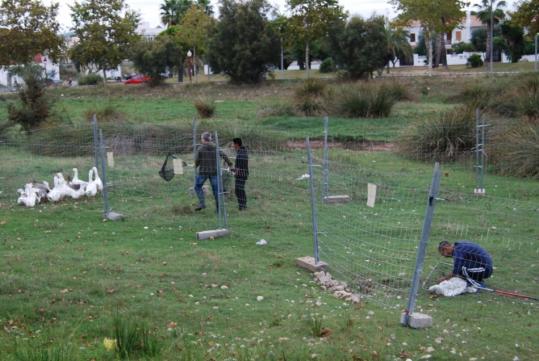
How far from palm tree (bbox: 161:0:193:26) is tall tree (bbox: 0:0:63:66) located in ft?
148

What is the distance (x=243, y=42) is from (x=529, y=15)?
741 inches

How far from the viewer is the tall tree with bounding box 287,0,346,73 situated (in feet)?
165

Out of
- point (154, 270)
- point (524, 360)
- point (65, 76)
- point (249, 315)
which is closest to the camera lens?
point (524, 360)

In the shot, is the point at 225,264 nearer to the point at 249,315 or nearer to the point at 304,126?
the point at 249,315

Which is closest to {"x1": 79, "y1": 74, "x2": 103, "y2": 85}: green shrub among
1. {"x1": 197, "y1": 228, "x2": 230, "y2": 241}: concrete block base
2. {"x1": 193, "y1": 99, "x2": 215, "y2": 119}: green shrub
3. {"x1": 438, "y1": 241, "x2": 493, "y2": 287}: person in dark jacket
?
{"x1": 193, "y1": 99, "x2": 215, "y2": 119}: green shrub

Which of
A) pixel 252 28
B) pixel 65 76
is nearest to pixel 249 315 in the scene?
pixel 252 28

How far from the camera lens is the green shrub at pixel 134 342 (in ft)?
19.6

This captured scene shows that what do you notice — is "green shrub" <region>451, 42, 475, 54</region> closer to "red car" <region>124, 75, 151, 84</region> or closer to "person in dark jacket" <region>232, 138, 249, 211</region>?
"red car" <region>124, 75, 151, 84</region>

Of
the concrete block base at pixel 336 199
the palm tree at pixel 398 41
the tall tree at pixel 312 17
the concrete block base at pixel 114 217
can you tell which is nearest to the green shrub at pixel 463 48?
the palm tree at pixel 398 41

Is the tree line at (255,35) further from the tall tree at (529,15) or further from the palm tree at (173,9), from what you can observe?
the palm tree at (173,9)

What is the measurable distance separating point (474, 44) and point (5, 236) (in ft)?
232

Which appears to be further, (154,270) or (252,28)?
(252,28)

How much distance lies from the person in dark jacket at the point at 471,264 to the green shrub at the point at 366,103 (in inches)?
753

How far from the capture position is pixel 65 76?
76375 mm
